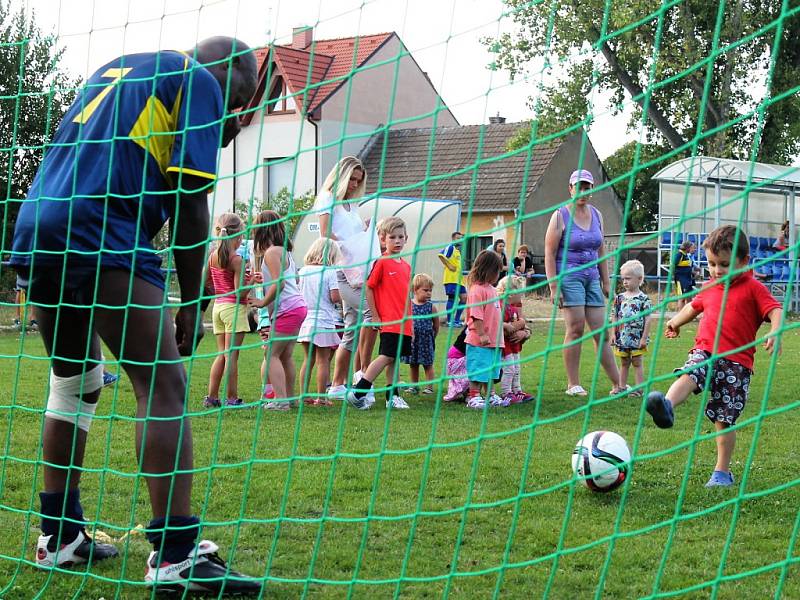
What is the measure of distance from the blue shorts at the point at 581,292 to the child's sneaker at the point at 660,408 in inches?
101

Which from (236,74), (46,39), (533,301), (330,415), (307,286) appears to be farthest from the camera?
(533,301)

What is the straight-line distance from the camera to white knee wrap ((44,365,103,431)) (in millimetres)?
3301

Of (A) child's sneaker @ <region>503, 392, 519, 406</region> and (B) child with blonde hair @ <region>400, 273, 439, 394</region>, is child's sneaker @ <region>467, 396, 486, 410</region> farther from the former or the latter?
(B) child with blonde hair @ <region>400, 273, 439, 394</region>

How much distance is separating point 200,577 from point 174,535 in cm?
15

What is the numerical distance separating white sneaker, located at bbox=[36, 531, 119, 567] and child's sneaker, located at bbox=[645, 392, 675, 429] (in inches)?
92.5

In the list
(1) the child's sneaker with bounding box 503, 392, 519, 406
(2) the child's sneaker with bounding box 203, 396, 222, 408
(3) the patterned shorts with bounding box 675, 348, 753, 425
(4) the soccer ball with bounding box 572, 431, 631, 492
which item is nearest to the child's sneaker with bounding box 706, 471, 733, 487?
(3) the patterned shorts with bounding box 675, 348, 753, 425

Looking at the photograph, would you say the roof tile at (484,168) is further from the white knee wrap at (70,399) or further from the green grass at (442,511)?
the white knee wrap at (70,399)

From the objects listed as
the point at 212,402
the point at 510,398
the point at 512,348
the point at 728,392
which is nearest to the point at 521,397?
the point at 510,398

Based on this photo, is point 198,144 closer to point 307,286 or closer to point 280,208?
point 307,286

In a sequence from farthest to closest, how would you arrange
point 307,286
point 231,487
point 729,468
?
point 307,286 → point 729,468 → point 231,487

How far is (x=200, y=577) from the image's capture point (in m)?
2.94

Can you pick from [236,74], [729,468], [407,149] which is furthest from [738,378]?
[407,149]

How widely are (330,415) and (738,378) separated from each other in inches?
114

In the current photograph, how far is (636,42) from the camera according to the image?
18.8m
